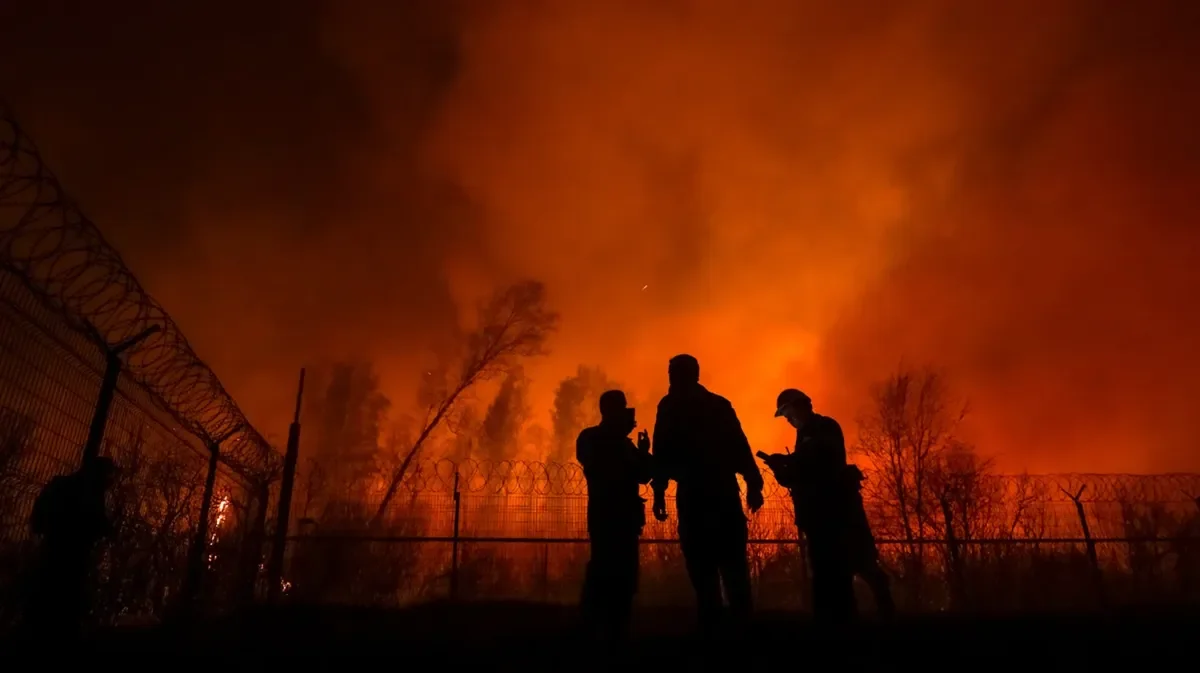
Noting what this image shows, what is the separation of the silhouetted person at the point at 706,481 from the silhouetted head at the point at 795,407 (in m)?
1.11

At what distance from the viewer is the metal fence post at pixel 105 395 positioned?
5164mm

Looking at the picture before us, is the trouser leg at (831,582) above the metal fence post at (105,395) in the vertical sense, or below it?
below

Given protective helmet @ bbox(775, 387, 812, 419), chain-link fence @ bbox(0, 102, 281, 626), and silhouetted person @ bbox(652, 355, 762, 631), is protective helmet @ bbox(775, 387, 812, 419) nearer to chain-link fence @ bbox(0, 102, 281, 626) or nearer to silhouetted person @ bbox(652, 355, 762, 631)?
silhouetted person @ bbox(652, 355, 762, 631)

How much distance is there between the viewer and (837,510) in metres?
5.06

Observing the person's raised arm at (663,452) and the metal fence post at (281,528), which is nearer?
the person's raised arm at (663,452)

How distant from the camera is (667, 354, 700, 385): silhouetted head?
4.64 m

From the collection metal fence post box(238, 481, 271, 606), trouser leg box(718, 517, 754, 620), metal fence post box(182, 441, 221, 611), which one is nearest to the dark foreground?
trouser leg box(718, 517, 754, 620)

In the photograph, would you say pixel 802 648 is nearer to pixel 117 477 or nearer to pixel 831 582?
pixel 831 582

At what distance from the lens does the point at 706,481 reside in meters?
4.30

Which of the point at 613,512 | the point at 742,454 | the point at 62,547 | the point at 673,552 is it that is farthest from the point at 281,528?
the point at 742,454

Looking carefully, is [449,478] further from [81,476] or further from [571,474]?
[81,476]

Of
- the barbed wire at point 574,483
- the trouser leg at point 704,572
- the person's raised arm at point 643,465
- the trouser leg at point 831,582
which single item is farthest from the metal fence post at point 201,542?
the trouser leg at point 831,582

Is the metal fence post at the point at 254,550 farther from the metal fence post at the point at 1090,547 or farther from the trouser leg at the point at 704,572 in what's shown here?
the metal fence post at the point at 1090,547

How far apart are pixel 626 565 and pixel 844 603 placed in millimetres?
1784
